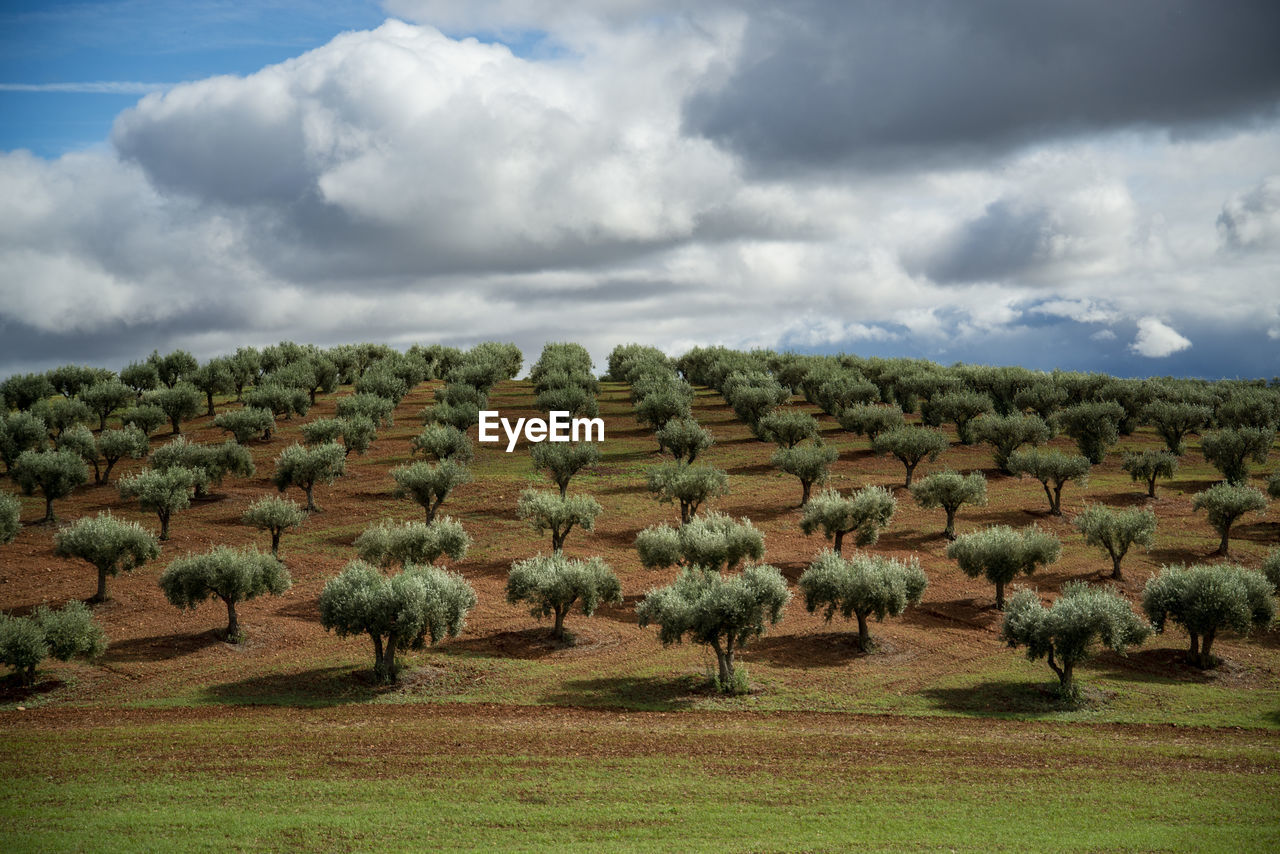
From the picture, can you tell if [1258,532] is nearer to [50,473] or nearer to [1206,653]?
[1206,653]

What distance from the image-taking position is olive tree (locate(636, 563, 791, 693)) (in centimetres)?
4181

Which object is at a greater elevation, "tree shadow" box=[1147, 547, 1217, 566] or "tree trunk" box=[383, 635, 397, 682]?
"tree shadow" box=[1147, 547, 1217, 566]

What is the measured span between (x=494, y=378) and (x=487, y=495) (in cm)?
5506

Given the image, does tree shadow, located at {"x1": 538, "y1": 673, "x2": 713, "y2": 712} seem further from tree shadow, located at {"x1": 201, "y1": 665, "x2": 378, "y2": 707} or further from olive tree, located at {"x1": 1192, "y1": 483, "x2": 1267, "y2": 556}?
olive tree, located at {"x1": 1192, "y1": 483, "x2": 1267, "y2": 556}

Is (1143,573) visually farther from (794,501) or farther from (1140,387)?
(1140,387)

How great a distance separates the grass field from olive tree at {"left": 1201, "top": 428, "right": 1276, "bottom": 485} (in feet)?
76.7

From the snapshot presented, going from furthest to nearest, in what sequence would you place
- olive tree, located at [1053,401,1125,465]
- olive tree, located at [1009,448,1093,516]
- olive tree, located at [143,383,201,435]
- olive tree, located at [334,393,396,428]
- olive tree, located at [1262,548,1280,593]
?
olive tree, located at [1053,401,1125,465]
olive tree, located at [334,393,396,428]
olive tree, located at [143,383,201,435]
olive tree, located at [1009,448,1093,516]
olive tree, located at [1262,548,1280,593]

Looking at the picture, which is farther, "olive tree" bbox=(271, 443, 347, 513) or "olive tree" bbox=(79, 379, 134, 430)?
"olive tree" bbox=(79, 379, 134, 430)

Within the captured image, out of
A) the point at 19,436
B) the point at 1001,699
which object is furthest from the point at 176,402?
the point at 1001,699

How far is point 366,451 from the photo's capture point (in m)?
92.4

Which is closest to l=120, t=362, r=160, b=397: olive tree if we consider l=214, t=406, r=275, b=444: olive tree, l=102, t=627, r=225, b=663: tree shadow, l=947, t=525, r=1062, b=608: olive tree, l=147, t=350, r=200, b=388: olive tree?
l=147, t=350, r=200, b=388: olive tree

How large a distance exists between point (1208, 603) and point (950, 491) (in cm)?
2316

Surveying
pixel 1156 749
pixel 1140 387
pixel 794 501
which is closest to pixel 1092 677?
pixel 1156 749

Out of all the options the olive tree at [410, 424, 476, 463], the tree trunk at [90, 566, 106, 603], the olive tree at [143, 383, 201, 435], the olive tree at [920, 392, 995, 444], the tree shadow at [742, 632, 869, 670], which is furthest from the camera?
the olive tree at [920, 392, 995, 444]
